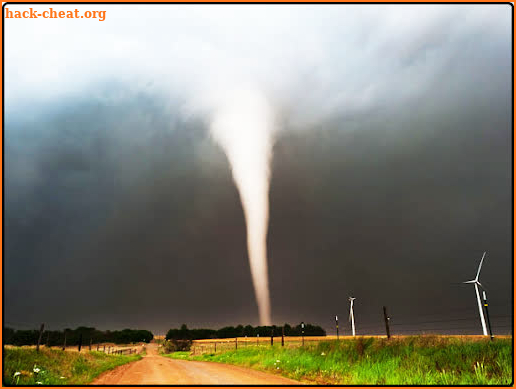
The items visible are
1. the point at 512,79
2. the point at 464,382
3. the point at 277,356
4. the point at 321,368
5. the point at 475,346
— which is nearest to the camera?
the point at 512,79

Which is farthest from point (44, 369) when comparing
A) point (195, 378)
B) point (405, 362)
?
point (405, 362)

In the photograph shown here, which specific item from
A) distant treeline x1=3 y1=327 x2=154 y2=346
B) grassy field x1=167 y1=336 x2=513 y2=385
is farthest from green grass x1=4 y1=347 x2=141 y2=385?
distant treeline x1=3 y1=327 x2=154 y2=346

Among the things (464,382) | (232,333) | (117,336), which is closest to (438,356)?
(464,382)

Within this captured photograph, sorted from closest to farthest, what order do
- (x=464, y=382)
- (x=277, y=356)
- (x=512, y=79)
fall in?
(x=512, y=79), (x=464, y=382), (x=277, y=356)

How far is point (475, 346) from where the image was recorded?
56.9 feet

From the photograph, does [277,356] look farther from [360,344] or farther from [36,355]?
[36,355]

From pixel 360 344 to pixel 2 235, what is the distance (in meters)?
21.3

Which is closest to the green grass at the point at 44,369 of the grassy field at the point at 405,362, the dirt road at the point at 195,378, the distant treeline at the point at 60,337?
the dirt road at the point at 195,378

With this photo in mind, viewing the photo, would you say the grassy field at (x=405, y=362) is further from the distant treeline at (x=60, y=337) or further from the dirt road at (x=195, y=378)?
the distant treeline at (x=60, y=337)

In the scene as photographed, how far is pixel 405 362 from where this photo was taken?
1852 cm

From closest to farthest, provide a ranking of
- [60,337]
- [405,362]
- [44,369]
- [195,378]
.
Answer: [405,362] < [195,378] < [44,369] < [60,337]

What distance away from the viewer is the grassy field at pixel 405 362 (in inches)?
587

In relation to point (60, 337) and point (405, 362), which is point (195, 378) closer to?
point (405, 362)

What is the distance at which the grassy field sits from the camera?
1491 centimetres
